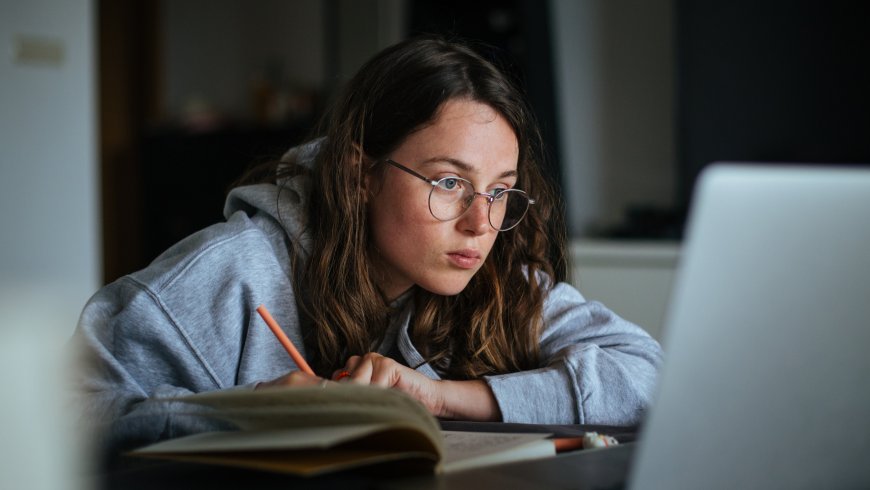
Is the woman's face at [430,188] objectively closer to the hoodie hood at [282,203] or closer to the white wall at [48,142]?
the hoodie hood at [282,203]

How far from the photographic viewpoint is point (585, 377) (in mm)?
1242

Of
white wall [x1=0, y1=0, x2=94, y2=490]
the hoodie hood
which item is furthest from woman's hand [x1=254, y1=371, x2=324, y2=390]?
white wall [x1=0, y1=0, x2=94, y2=490]

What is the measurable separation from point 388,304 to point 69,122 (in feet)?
7.55

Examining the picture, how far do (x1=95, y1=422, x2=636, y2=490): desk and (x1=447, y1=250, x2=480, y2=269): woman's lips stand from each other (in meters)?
0.56

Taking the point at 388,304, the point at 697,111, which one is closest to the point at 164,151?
the point at 697,111

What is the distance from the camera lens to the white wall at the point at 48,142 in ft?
10.6

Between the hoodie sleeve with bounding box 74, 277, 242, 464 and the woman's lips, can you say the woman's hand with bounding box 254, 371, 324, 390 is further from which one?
the woman's lips

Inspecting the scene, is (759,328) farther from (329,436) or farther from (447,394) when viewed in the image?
(447,394)

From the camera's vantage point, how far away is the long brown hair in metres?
1.35

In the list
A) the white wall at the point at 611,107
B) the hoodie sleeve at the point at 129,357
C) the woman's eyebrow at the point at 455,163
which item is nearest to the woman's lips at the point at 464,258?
the woman's eyebrow at the point at 455,163

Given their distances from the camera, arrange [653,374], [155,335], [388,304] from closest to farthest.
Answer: [155,335] → [653,374] → [388,304]

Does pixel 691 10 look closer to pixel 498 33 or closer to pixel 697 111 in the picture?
pixel 697 111

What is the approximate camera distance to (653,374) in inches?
53.6

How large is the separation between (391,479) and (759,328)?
295mm
